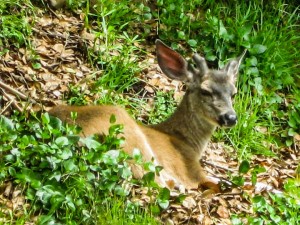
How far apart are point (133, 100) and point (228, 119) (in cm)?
133

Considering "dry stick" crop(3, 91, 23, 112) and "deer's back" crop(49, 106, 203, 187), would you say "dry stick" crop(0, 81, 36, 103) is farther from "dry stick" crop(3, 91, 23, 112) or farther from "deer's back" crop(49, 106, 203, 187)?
"deer's back" crop(49, 106, 203, 187)

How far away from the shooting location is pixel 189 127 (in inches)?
348

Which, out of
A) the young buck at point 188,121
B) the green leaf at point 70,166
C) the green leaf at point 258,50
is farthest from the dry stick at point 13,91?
the green leaf at point 258,50

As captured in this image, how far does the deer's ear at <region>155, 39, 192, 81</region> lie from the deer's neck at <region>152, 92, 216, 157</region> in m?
0.21

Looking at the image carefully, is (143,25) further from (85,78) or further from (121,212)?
(121,212)

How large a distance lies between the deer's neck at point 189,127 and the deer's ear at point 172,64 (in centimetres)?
21

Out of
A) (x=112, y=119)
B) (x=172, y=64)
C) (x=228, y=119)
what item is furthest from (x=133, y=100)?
(x=112, y=119)

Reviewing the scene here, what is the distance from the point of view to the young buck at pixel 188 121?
26.0 ft

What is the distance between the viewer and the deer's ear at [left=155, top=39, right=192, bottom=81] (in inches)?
347

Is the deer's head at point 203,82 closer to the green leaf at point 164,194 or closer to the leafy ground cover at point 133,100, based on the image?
the leafy ground cover at point 133,100

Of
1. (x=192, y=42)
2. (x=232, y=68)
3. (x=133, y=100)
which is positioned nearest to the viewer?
(x=232, y=68)

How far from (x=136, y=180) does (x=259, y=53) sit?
3.44 meters

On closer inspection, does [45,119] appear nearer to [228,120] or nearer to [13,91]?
[13,91]

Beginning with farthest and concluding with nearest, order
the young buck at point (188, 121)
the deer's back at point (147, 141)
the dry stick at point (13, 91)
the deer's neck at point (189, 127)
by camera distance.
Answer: the deer's neck at point (189, 127), the dry stick at point (13, 91), the young buck at point (188, 121), the deer's back at point (147, 141)
